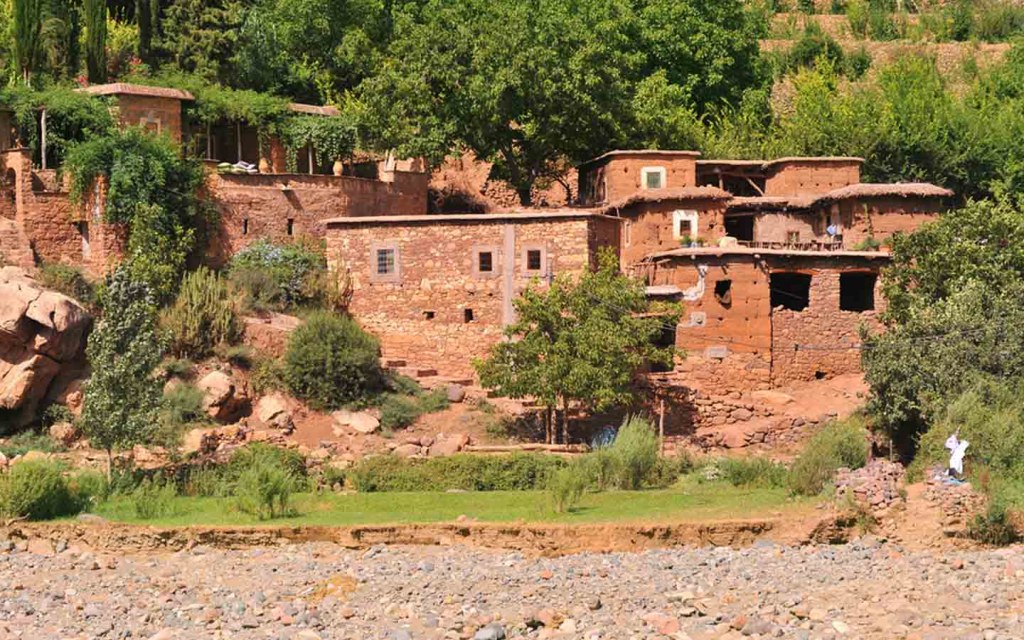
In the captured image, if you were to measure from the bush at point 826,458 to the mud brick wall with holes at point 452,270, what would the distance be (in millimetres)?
8383

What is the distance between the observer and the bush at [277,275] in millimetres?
42312

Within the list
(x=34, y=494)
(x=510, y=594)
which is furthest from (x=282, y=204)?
(x=510, y=594)

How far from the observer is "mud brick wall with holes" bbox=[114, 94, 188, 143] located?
4466 centimetres

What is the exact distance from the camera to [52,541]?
30219mm

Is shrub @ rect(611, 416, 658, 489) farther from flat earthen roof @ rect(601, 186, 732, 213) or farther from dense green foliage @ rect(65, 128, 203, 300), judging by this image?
dense green foliage @ rect(65, 128, 203, 300)

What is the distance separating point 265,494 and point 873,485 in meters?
10.6

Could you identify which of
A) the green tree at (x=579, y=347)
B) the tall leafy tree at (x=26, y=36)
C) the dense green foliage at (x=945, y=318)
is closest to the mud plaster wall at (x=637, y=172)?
the green tree at (x=579, y=347)

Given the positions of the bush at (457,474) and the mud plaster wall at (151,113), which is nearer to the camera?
the bush at (457,474)

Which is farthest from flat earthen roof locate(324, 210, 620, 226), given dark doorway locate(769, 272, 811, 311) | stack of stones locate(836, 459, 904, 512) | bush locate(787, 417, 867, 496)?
stack of stones locate(836, 459, 904, 512)

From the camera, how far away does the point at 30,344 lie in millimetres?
38031

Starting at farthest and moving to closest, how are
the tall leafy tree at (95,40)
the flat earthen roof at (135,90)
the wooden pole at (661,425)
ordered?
the tall leafy tree at (95,40) → the flat earthen roof at (135,90) → the wooden pole at (661,425)

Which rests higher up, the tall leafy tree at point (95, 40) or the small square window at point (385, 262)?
the tall leafy tree at point (95, 40)

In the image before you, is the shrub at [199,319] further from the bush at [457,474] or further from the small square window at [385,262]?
the bush at [457,474]

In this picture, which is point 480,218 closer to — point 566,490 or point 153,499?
point 566,490
